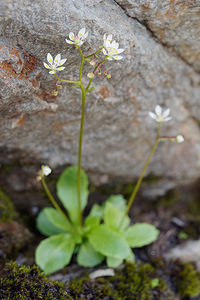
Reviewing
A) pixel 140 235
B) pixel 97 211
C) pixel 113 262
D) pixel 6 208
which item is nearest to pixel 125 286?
pixel 113 262

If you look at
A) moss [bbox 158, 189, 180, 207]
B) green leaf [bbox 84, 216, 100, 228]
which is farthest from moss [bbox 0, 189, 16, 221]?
moss [bbox 158, 189, 180, 207]

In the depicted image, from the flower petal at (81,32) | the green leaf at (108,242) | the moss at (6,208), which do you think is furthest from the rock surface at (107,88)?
the green leaf at (108,242)

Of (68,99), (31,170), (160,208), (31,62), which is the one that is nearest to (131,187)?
(160,208)

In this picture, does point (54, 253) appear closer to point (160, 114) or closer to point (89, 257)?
point (89, 257)

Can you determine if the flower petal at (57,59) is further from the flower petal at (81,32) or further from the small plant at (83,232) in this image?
the small plant at (83,232)

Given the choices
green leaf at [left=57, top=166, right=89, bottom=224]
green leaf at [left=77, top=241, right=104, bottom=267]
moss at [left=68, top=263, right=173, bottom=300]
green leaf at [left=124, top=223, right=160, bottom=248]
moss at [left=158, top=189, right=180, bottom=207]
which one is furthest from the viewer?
moss at [left=158, top=189, right=180, bottom=207]

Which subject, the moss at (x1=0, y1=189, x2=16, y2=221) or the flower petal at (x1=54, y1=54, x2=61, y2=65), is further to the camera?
the moss at (x1=0, y1=189, x2=16, y2=221)

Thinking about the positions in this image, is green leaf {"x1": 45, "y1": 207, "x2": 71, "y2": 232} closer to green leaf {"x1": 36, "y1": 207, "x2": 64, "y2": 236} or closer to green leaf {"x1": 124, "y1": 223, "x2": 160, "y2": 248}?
green leaf {"x1": 36, "y1": 207, "x2": 64, "y2": 236}
